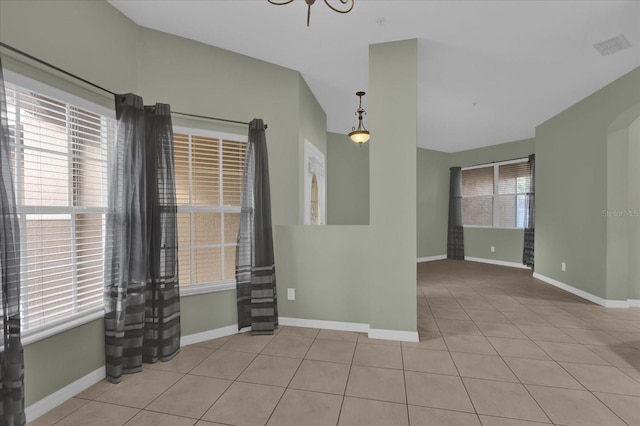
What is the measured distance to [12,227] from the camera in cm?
159

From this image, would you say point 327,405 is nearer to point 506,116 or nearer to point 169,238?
point 169,238

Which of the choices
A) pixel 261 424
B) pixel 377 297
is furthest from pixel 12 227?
pixel 377 297

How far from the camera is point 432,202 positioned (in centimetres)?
761

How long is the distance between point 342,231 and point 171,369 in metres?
1.89

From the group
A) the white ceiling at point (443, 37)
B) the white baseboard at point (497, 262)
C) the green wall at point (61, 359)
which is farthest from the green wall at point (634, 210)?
the green wall at point (61, 359)

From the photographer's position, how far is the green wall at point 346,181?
627 centimetres

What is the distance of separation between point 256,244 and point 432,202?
225 inches

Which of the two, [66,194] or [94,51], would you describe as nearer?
[66,194]

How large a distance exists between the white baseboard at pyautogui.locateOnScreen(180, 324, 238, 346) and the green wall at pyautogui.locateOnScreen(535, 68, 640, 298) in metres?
4.65

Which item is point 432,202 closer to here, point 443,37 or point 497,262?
point 497,262

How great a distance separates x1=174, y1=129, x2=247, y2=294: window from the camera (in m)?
2.86

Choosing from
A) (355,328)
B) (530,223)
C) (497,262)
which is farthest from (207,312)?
(497,262)

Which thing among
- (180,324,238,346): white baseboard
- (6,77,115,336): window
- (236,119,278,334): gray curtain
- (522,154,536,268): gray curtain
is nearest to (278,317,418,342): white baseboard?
(236,119,278,334): gray curtain

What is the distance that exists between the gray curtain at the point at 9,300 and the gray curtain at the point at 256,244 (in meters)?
1.62
